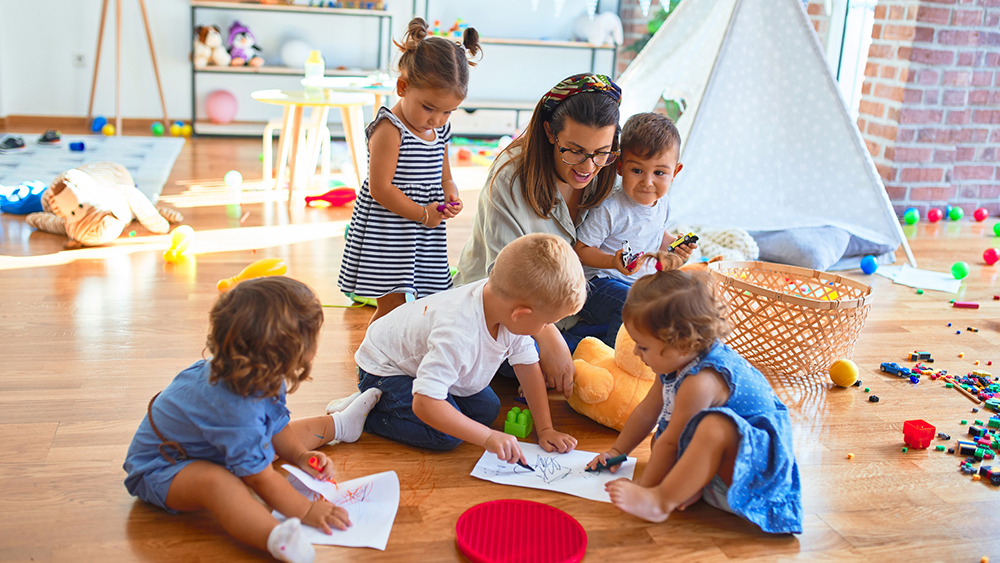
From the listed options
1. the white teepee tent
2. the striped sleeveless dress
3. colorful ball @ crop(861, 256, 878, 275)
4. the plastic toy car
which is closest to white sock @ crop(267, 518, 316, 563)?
the striped sleeveless dress

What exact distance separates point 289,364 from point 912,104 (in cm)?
300

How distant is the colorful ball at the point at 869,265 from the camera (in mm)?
2518

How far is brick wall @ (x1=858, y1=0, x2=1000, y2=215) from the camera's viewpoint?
3115 millimetres

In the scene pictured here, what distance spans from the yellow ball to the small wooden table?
79.5 inches

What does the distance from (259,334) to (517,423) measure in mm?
544

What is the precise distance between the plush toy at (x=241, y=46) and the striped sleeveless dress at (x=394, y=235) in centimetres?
322

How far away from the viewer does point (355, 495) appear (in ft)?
3.85

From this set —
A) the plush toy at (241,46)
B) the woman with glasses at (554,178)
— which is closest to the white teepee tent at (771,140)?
the woman with glasses at (554,178)

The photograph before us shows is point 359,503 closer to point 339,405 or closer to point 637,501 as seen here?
point 339,405

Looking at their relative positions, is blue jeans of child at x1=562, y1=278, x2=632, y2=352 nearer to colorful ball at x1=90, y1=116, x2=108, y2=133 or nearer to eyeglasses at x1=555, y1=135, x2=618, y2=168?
eyeglasses at x1=555, y1=135, x2=618, y2=168

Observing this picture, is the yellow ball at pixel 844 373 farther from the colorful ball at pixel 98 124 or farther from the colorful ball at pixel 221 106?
the colorful ball at pixel 98 124

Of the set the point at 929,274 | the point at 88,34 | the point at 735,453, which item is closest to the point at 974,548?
the point at 735,453

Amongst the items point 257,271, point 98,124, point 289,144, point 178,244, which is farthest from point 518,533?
point 98,124

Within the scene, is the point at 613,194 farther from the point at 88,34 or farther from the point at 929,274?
the point at 88,34
